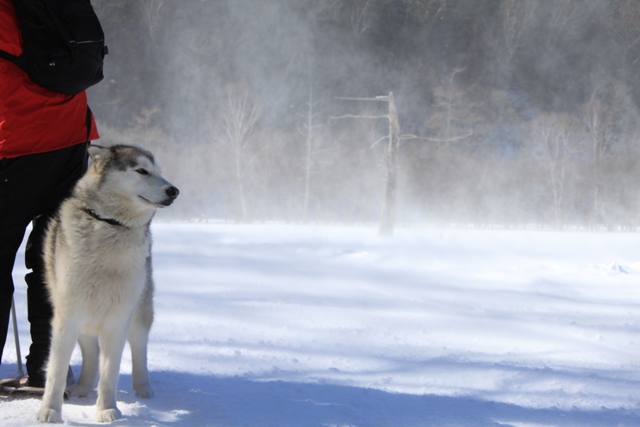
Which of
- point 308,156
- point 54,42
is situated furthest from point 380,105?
point 54,42

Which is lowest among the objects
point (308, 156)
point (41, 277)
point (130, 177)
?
point (41, 277)

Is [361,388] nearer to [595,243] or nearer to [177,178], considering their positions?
[595,243]

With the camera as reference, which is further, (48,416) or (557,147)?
(557,147)

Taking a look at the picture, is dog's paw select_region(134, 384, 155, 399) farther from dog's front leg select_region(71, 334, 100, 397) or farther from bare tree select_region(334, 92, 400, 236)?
bare tree select_region(334, 92, 400, 236)

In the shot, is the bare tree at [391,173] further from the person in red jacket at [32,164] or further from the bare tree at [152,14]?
the bare tree at [152,14]

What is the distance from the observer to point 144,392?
142 cm

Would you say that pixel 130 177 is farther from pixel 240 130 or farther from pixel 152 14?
pixel 152 14

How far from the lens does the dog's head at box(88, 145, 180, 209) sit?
1216 millimetres

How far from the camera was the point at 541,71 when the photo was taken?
14.6m

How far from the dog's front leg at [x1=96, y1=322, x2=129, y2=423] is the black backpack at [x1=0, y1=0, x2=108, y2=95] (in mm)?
626

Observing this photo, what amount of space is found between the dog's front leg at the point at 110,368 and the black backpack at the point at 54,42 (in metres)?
0.63

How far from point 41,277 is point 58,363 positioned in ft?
1.17

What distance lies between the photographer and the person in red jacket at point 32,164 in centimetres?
131

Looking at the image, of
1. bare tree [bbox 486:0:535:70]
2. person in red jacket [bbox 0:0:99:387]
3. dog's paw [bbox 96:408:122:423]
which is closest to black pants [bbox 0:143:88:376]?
person in red jacket [bbox 0:0:99:387]
